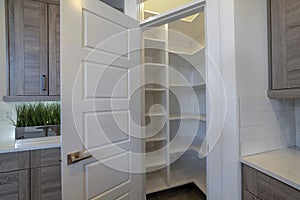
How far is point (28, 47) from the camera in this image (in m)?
1.69

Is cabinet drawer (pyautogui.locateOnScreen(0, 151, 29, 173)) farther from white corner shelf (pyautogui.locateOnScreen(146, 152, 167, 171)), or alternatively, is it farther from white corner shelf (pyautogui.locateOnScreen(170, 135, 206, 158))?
white corner shelf (pyautogui.locateOnScreen(170, 135, 206, 158))

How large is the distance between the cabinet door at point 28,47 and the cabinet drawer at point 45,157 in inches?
22.5

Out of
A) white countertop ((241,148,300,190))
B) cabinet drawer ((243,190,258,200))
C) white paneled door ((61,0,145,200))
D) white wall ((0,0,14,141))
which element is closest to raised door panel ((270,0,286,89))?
white countertop ((241,148,300,190))

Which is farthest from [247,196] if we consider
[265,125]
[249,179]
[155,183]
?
[155,183]

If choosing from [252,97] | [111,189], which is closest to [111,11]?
[252,97]

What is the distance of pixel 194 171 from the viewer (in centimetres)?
270

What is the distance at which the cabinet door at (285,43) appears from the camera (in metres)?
1.07

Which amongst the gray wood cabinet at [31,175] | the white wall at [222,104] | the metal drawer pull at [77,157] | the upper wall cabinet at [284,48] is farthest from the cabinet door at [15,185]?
the upper wall cabinet at [284,48]

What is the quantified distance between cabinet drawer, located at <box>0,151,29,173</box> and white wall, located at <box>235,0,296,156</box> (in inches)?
62.2

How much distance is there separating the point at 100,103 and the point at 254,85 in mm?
1060

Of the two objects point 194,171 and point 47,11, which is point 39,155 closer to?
point 47,11

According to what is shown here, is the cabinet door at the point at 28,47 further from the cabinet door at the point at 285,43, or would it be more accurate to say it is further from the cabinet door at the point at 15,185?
the cabinet door at the point at 285,43

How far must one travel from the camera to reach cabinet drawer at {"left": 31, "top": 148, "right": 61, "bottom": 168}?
1.46 meters

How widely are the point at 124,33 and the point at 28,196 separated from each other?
1.50m
